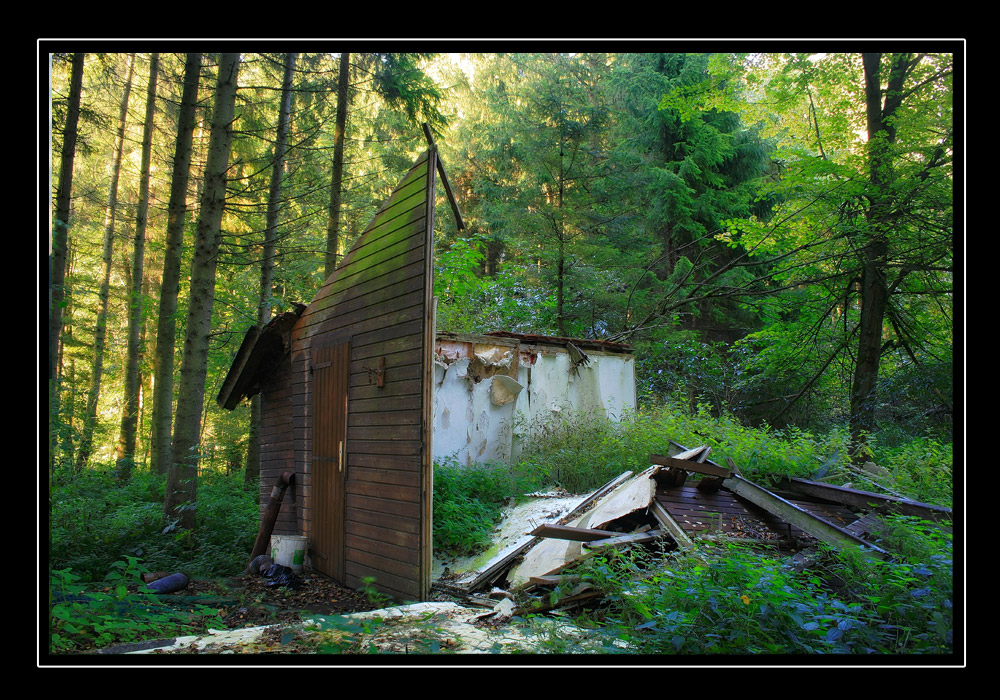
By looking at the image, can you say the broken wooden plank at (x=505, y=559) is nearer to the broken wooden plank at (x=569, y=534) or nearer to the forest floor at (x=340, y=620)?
the forest floor at (x=340, y=620)

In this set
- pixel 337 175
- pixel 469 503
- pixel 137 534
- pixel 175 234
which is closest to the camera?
pixel 469 503

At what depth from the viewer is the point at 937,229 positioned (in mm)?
8633

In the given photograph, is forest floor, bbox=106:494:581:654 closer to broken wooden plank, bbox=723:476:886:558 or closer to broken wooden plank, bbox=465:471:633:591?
broken wooden plank, bbox=465:471:633:591

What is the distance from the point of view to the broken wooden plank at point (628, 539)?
540 cm

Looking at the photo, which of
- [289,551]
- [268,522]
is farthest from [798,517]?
[268,522]

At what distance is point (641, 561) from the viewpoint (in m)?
4.98

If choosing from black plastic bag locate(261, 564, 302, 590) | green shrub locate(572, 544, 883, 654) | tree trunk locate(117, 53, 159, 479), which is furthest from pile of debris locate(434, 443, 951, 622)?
tree trunk locate(117, 53, 159, 479)

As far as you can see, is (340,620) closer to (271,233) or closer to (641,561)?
(641,561)

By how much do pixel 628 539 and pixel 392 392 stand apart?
8.98ft

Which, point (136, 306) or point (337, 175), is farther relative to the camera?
point (136, 306)

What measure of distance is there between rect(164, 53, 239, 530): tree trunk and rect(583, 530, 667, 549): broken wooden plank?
597cm
